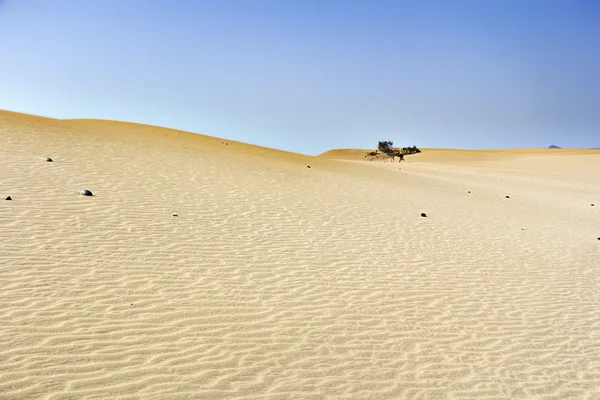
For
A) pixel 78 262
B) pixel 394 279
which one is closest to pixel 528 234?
pixel 394 279

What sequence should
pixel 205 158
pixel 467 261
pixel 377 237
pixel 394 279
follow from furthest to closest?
pixel 205 158
pixel 377 237
pixel 467 261
pixel 394 279

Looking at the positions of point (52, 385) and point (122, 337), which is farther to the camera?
point (122, 337)

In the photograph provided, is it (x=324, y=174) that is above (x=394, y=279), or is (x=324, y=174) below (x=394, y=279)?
above

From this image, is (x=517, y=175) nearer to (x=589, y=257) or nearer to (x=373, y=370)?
(x=589, y=257)

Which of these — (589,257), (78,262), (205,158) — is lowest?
(589,257)

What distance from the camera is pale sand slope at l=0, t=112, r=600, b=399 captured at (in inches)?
212

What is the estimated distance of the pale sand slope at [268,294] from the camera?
539 cm

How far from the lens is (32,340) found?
18.1 feet

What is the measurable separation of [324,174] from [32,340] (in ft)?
57.5

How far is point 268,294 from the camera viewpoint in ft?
25.6

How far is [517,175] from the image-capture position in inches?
1399

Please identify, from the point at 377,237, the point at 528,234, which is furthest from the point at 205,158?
the point at 528,234

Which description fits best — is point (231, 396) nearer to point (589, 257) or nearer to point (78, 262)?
point (78, 262)

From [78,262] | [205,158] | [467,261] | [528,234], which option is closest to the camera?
[78,262]
